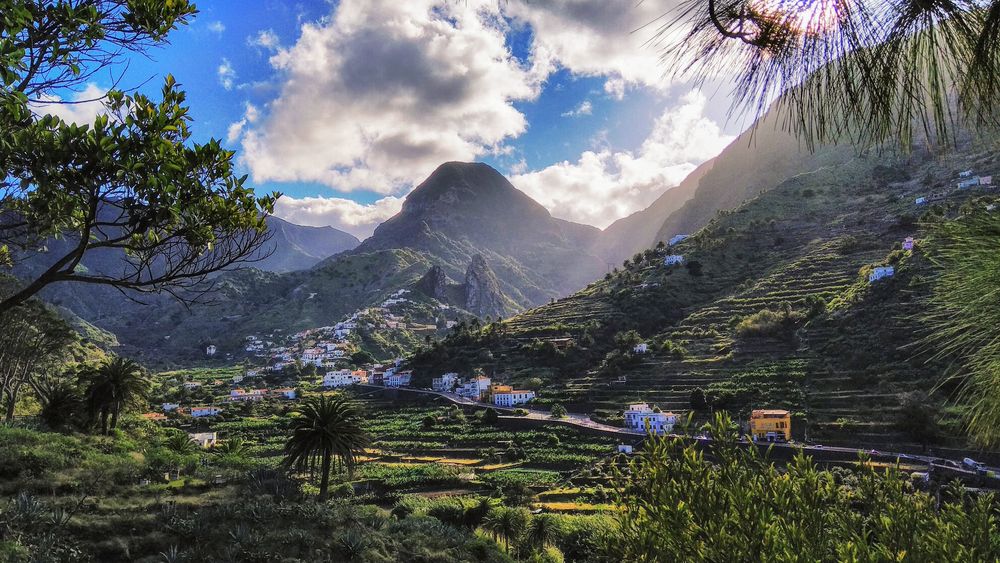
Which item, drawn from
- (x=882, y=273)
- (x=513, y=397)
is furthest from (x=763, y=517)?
(x=882, y=273)

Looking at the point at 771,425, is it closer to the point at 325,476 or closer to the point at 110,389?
the point at 325,476

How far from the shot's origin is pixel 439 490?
96.9 feet

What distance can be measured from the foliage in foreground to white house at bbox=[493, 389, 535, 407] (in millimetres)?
47010

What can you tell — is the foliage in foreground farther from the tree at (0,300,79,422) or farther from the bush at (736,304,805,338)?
the bush at (736,304,805,338)

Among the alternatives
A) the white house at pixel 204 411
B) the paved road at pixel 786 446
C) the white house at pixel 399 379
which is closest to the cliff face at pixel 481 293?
the white house at pixel 399 379

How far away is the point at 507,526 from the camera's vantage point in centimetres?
1858

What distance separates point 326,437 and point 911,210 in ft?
235

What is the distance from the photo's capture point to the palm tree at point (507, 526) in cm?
1847

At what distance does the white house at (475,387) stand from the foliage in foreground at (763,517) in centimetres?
5169

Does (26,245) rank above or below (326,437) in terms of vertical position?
above

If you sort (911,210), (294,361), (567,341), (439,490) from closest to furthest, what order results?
1. (439,490)
2. (911,210)
3. (567,341)
4. (294,361)

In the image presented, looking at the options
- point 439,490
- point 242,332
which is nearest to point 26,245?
point 439,490

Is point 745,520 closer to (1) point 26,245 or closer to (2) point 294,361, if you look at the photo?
(1) point 26,245

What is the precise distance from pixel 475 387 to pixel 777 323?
3462 centimetres
